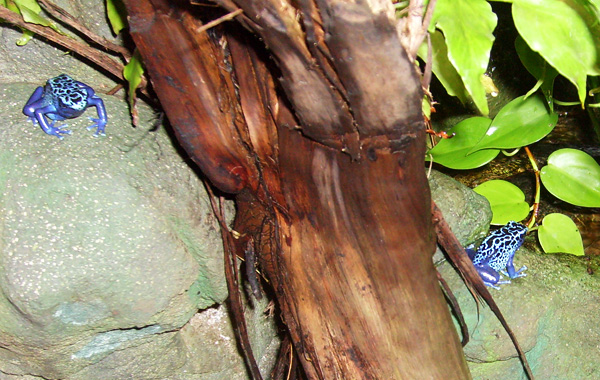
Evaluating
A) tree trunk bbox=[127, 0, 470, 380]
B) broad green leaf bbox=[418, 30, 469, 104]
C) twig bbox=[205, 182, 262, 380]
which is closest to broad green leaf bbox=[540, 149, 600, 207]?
broad green leaf bbox=[418, 30, 469, 104]

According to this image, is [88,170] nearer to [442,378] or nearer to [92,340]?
[92,340]

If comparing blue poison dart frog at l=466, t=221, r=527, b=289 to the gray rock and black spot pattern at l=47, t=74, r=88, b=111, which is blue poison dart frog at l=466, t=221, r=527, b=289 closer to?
the gray rock

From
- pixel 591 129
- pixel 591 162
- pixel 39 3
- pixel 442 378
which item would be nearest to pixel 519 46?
pixel 591 162

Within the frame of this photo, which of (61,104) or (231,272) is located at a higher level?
(61,104)

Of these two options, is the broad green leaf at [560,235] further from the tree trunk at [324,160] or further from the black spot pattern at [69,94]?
the black spot pattern at [69,94]

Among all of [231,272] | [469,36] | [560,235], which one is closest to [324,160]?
[469,36]

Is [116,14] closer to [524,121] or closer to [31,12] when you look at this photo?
[31,12]
